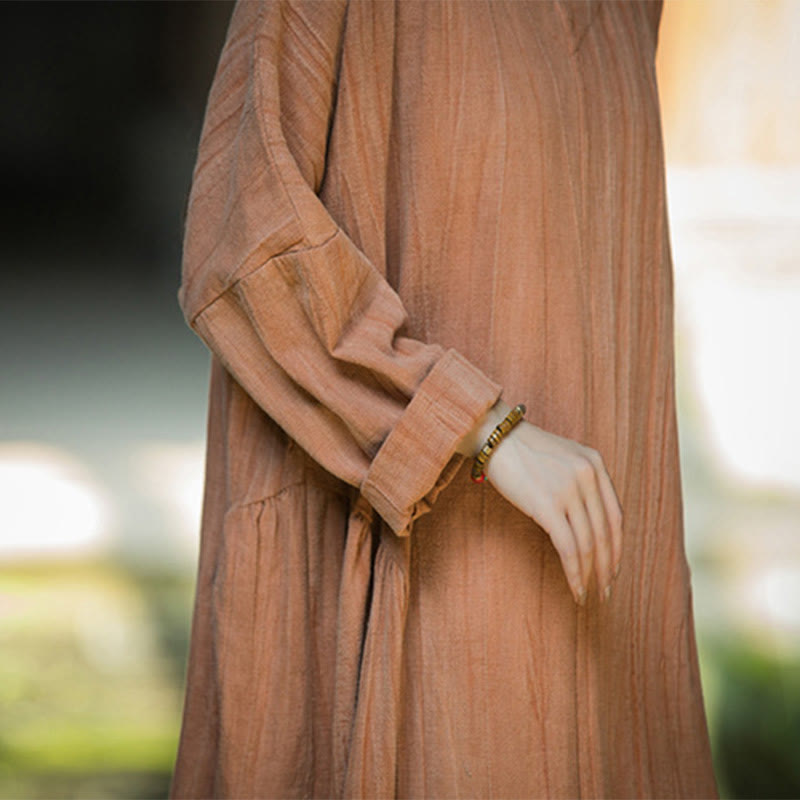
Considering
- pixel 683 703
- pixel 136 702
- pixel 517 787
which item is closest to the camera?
pixel 517 787

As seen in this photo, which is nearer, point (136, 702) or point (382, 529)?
point (382, 529)

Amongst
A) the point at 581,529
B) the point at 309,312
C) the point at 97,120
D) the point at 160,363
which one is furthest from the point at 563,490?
the point at 97,120

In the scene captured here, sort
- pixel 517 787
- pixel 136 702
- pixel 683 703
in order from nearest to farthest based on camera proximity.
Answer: pixel 517 787 < pixel 683 703 < pixel 136 702

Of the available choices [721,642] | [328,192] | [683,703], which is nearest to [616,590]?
[683,703]

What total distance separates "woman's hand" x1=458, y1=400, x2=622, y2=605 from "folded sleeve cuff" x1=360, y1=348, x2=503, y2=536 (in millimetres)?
21

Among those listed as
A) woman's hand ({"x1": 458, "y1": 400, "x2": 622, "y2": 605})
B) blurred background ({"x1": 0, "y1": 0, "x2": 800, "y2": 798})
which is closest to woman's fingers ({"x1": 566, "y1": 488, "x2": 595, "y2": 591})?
woman's hand ({"x1": 458, "y1": 400, "x2": 622, "y2": 605})

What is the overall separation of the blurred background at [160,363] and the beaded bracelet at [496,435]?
1.37 meters

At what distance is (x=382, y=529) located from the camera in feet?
2.32

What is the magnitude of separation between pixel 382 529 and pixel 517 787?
0.62ft

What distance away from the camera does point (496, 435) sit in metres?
0.65

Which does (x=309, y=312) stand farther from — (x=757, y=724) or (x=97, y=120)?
(x=757, y=724)

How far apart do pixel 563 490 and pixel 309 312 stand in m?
0.19

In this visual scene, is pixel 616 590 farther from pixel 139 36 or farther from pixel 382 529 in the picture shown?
pixel 139 36

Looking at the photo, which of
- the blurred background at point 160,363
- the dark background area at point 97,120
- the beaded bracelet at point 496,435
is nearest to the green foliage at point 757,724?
the blurred background at point 160,363
